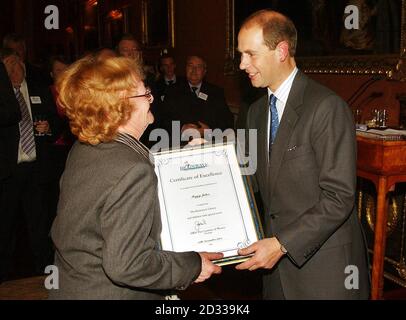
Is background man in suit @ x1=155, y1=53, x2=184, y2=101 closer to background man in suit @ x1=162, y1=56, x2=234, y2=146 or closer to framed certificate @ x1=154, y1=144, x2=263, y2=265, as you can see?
background man in suit @ x1=162, y1=56, x2=234, y2=146

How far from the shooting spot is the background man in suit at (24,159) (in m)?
4.13

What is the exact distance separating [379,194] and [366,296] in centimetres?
134

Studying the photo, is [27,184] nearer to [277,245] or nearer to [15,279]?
[15,279]

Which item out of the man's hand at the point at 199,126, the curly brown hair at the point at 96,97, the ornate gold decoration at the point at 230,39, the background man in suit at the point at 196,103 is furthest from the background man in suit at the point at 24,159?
the ornate gold decoration at the point at 230,39

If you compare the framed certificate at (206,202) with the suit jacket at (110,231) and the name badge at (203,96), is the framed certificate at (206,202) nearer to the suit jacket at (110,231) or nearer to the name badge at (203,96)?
the suit jacket at (110,231)

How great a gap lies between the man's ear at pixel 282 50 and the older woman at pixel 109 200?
0.74 meters

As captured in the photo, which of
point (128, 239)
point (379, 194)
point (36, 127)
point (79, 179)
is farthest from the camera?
point (36, 127)

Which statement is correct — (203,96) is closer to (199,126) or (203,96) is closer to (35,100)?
(199,126)

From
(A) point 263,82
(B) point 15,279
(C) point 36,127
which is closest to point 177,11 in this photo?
(C) point 36,127

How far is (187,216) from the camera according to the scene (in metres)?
2.13

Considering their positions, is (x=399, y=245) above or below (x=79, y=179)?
below

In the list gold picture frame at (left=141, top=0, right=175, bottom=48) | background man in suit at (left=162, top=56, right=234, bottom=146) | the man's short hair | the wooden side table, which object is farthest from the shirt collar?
gold picture frame at (left=141, top=0, right=175, bottom=48)

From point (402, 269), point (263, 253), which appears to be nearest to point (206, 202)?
point (263, 253)

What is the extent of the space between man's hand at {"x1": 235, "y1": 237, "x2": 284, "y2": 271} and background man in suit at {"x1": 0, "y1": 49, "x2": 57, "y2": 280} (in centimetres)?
262
